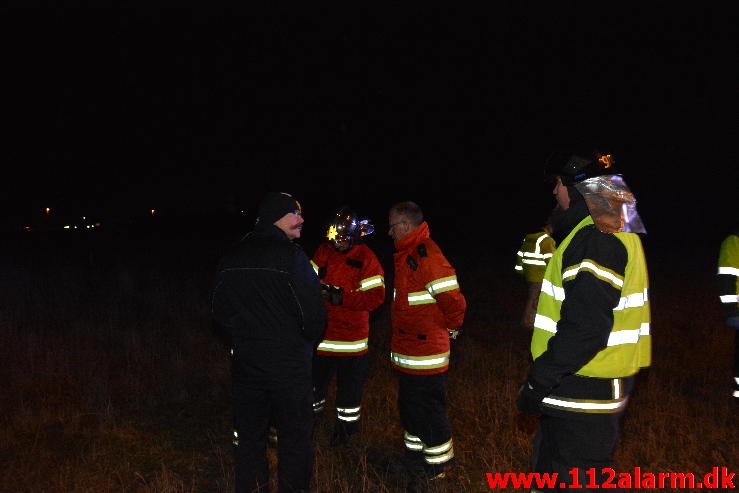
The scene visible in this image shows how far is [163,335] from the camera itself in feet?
30.6

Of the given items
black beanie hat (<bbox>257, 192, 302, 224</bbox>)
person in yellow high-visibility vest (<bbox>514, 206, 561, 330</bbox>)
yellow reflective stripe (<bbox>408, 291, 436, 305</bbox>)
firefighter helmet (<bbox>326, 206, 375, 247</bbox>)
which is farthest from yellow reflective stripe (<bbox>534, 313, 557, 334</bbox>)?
person in yellow high-visibility vest (<bbox>514, 206, 561, 330</bbox>)

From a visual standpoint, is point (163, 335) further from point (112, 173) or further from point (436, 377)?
point (112, 173)

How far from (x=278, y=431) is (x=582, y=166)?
2.30 meters

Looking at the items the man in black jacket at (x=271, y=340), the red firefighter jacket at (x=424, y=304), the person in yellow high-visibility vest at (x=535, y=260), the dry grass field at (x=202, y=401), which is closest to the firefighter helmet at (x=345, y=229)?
the red firefighter jacket at (x=424, y=304)

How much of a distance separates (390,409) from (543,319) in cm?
333

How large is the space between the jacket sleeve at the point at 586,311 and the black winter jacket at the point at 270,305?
147 centimetres

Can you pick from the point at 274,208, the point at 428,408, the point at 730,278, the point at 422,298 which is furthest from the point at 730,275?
the point at 274,208

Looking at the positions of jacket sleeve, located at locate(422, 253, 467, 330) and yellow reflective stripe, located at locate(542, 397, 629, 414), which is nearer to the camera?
yellow reflective stripe, located at locate(542, 397, 629, 414)

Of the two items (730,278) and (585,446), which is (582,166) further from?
(730,278)

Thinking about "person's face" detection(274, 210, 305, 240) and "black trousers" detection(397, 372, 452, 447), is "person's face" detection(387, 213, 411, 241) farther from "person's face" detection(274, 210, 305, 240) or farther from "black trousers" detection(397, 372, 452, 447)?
"black trousers" detection(397, 372, 452, 447)

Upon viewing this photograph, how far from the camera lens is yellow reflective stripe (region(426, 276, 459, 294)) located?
4.23 metres

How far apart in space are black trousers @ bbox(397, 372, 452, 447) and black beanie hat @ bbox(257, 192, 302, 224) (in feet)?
5.08

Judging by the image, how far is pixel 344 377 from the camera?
5.17 meters

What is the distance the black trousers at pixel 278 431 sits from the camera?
3639 millimetres
